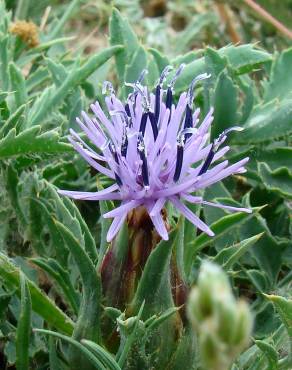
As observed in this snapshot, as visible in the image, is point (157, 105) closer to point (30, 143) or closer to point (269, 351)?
point (30, 143)

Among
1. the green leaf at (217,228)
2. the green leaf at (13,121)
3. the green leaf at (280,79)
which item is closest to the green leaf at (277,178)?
the green leaf at (280,79)

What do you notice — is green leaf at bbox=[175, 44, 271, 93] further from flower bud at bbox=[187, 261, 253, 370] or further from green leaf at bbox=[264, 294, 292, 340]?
flower bud at bbox=[187, 261, 253, 370]

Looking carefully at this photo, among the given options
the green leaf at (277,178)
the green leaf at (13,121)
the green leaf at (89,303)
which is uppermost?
the green leaf at (13,121)

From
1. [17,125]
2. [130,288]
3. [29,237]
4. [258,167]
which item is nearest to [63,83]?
[17,125]

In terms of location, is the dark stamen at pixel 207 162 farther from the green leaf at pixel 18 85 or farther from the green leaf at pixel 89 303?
the green leaf at pixel 18 85

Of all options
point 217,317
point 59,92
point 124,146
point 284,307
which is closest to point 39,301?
point 124,146

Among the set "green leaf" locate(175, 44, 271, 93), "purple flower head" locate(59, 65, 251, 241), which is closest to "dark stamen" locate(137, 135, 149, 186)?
"purple flower head" locate(59, 65, 251, 241)
